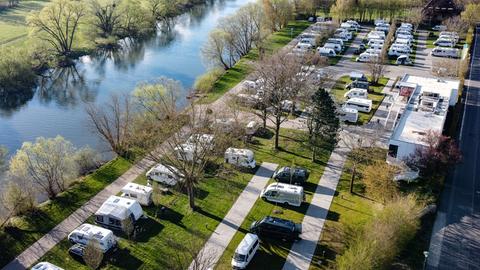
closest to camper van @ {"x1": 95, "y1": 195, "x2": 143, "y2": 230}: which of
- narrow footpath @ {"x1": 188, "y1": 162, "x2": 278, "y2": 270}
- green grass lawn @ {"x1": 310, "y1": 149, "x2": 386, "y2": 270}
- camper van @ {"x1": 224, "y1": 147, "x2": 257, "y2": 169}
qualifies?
narrow footpath @ {"x1": 188, "y1": 162, "x2": 278, "y2": 270}

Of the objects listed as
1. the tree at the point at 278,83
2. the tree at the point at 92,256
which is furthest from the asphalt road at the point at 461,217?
the tree at the point at 92,256

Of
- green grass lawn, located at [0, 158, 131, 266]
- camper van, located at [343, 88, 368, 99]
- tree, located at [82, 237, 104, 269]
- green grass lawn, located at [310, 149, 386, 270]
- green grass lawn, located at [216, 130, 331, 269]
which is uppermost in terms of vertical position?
tree, located at [82, 237, 104, 269]

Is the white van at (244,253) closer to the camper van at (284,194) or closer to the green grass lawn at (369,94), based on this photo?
the camper van at (284,194)

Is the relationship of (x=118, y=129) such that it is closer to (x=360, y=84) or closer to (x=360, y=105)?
(x=360, y=105)

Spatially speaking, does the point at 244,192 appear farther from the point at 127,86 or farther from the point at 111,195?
the point at 127,86

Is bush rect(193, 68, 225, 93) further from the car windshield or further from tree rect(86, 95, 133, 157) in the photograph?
the car windshield
